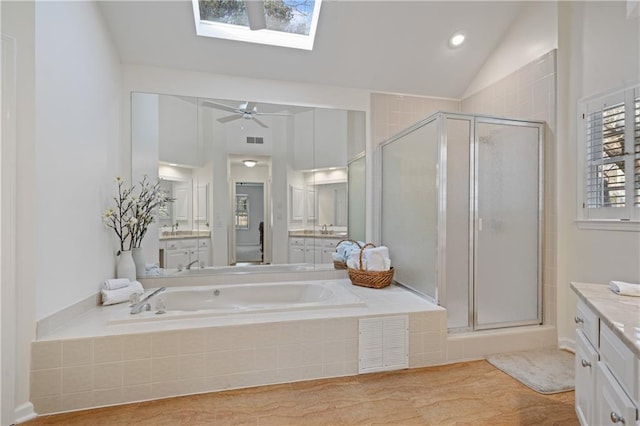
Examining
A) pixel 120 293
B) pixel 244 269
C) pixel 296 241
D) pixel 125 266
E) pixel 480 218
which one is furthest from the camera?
pixel 296 241

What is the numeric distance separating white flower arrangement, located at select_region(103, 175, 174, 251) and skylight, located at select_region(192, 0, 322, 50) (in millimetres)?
1540

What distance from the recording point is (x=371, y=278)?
9.68ft

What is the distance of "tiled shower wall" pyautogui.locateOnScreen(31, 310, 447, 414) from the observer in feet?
5.75

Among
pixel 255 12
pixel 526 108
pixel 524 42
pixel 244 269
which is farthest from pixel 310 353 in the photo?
pixel 524 42

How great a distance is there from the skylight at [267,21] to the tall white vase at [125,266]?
83.3 inches

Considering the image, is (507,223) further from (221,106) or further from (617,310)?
(221,106)

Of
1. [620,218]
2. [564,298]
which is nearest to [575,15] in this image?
[620,218]

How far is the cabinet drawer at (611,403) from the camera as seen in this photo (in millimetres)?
1010

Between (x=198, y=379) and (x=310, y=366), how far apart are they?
735 millimetres

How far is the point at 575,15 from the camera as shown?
2525 millimetres

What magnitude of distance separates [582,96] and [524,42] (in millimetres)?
812

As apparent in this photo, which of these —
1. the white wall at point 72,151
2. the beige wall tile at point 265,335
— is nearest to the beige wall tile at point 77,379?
the white wall at point 72,151

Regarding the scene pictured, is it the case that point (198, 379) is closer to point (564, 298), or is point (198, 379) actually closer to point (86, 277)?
point (86, 277)

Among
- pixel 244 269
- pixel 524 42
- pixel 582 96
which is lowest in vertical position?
pixel 244 269
